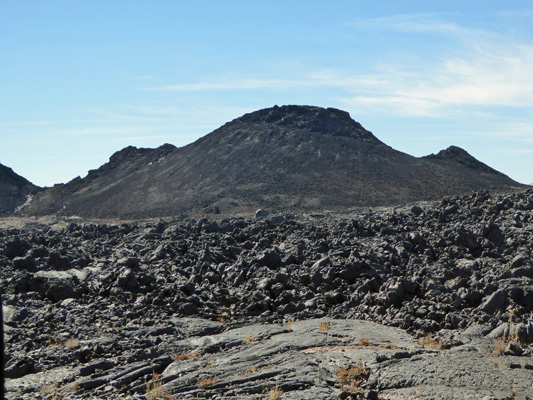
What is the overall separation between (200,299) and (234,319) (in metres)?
2.41

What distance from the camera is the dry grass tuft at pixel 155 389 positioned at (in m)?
12.6

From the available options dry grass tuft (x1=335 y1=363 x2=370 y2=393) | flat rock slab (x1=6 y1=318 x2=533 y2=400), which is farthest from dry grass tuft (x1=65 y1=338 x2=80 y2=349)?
dry grass tuft (x1=335 y1=363 x2=370 y2=393)

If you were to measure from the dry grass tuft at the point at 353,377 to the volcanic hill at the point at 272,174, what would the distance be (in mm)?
61734

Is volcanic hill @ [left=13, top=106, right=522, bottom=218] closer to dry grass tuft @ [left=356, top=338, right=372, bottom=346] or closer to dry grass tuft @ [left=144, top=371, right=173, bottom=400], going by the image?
dry grass tuft @ [left=356, top=338, right=372, bottom=346]

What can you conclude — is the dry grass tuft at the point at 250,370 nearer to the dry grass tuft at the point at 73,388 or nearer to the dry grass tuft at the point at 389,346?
the dry grass tuft at the point at 389,346

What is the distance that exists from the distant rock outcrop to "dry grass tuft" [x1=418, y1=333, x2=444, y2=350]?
307ft

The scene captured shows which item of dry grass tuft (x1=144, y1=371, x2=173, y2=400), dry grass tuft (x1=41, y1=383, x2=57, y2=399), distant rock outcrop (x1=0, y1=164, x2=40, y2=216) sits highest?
distant rock outcrop (x1=0, y1=164, x2=40, y2=216)

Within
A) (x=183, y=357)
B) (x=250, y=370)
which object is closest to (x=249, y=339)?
(x=183, y=357)

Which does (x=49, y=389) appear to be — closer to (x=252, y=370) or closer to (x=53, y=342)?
(x=53, y=342)

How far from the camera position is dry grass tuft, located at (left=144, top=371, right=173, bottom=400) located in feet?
41.5

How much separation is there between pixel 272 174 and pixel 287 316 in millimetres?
72492

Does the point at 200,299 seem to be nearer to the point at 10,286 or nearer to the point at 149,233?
the point at 10,286

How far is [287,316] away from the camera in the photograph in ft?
61.8

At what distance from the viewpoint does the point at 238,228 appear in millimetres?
35688
